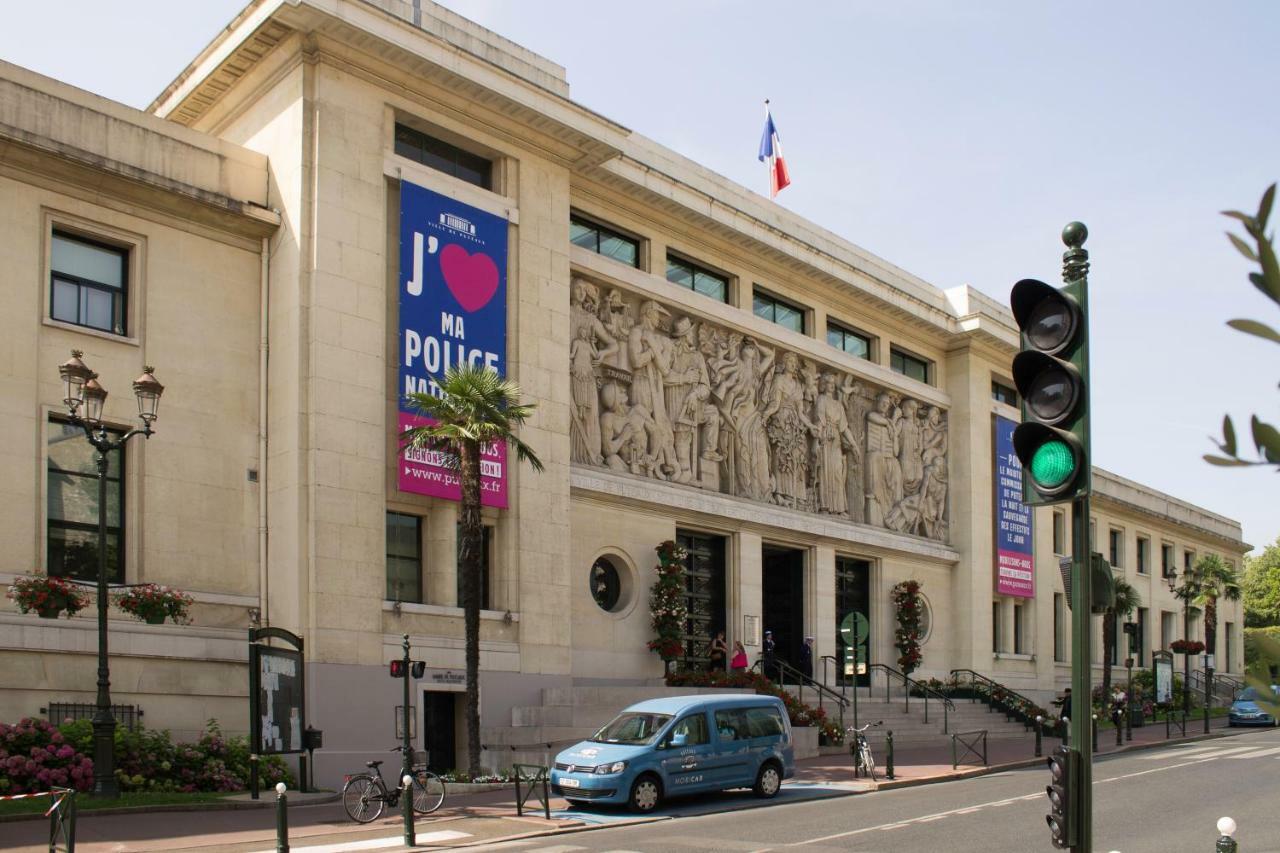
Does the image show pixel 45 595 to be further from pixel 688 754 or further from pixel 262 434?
pixel 688 754

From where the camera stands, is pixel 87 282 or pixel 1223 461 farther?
pixel 87 282

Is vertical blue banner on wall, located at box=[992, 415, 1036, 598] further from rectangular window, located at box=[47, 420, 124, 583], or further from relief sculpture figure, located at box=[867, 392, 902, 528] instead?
rectangular window, located at box=[47, 420, 124, 583]

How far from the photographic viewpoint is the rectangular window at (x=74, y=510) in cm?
2412

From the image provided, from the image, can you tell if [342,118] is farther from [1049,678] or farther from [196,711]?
[1049,678]

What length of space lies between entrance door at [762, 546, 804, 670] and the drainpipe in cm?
1784

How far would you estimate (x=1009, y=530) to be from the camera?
49219 millimetres

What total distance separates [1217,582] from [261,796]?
54947mm

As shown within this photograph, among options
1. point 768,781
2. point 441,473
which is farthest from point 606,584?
point 768,781

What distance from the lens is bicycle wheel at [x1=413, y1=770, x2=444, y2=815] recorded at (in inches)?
837

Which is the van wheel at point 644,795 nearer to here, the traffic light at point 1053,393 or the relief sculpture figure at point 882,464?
the traffic light at point 1053,393

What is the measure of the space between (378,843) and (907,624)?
27979 millimetres

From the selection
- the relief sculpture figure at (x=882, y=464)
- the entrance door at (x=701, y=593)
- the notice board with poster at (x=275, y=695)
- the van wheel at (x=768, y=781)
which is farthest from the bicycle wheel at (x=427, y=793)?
the relief sculpture figure at (x=882, y=464)

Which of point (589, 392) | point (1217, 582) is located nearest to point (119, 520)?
point (589, 392)

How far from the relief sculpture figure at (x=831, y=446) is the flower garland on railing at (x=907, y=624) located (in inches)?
140
